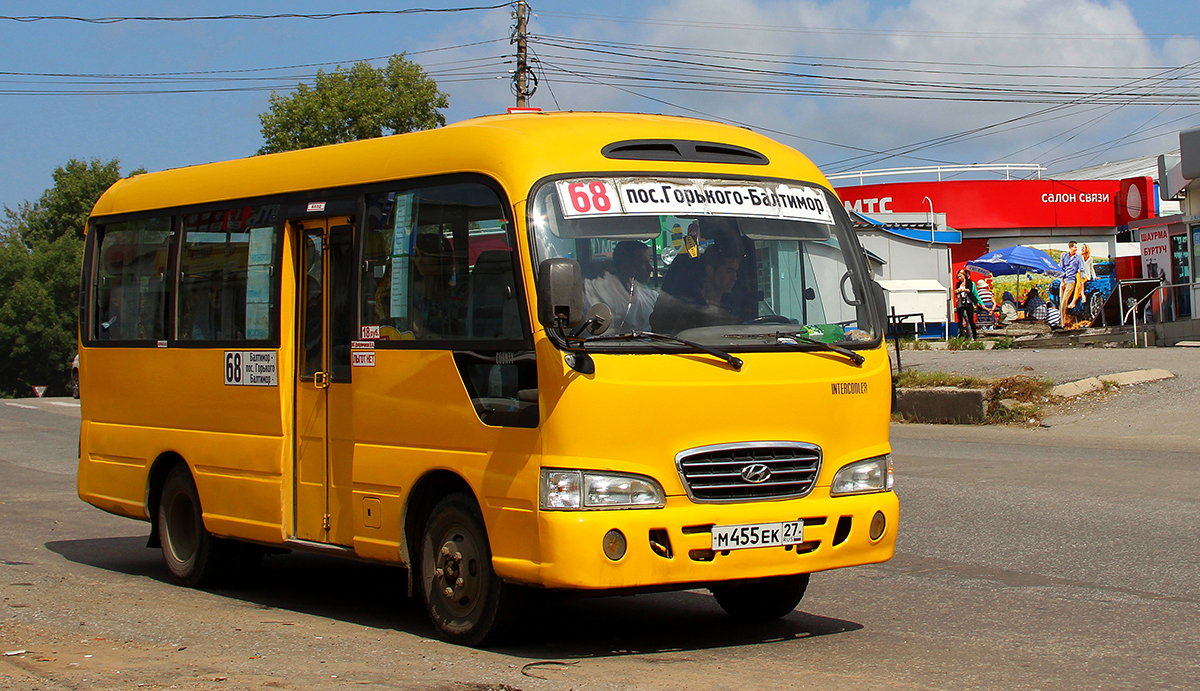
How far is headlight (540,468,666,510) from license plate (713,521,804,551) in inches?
14.7

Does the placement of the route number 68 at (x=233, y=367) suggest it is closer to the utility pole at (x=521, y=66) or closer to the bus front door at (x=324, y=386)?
the bus front door at (x=324, y=386)

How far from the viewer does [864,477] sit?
276 inches

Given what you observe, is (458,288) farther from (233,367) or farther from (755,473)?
(233,367)

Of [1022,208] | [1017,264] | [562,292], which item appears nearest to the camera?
[562,292]

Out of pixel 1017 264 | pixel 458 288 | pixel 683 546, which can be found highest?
pixel 1017 264

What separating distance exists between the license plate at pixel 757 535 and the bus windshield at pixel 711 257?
89cm

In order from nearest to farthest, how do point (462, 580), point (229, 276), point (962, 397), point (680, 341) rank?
1. point (680, 341)
2. point (462, 580)
3. point (229, 276)
4. point (962, 397)

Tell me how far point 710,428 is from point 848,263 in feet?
4.88

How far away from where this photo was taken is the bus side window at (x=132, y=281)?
9.65 m

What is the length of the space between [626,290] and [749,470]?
1.06 meters

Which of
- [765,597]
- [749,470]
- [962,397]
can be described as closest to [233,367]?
[765,597]

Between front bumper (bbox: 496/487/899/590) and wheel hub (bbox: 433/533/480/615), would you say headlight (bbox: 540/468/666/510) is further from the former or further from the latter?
wheel hub (bbox: 433/533/480/615)

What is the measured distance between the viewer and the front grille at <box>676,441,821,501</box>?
6445 millimetres

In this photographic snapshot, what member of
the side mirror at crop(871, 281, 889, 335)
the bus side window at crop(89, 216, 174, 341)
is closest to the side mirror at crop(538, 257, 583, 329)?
the side mirror at crop(871, 281, 889, 335)
